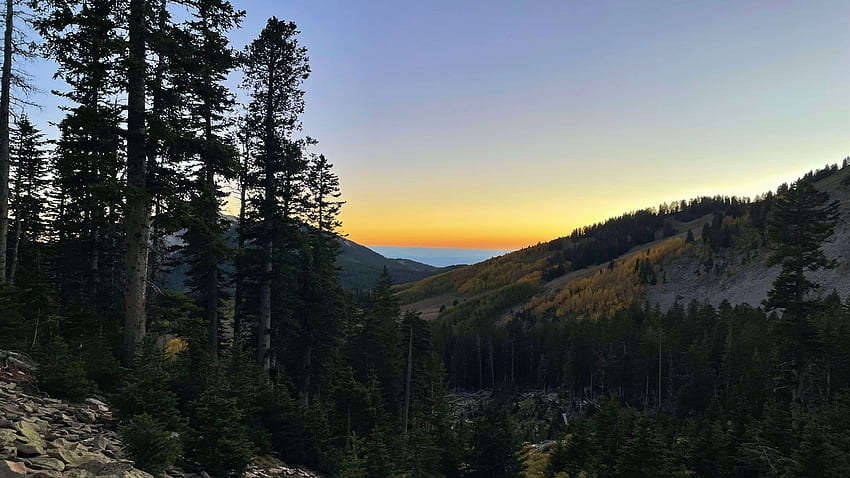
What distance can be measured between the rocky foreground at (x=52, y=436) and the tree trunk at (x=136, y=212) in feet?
6.91

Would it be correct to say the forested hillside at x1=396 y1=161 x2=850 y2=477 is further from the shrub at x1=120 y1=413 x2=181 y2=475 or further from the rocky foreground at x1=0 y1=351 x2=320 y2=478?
the rocky foreground at x1=0 y1=351 x2=320 y2=478

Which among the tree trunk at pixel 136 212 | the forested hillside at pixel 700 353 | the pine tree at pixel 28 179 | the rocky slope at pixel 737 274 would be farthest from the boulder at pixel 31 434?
the rocky slope at pixel 737 274

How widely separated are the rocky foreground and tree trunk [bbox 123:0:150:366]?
211 cm

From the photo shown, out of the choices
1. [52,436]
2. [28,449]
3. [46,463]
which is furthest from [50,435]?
[46,463]

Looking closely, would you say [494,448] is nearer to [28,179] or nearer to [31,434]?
[31,434]

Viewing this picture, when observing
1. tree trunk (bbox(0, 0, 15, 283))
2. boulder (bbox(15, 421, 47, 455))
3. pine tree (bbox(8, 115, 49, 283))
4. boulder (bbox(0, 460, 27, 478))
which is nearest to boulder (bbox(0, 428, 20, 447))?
boulder (bbox(15, 421, 47, 455))

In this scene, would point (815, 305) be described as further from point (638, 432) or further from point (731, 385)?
point (731, 385)

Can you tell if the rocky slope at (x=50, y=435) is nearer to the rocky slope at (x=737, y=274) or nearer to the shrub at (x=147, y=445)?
the shrub at (x=147, y=445)

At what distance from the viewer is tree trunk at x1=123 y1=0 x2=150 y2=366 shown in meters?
11.4

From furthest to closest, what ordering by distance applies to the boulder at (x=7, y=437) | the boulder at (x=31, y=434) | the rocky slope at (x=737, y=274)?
the rocky slope at (x=737, y=274) < the boulder at (x=31, y=434) < the boulder at (x=7, y=437)

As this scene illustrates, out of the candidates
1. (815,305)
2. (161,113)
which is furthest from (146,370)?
(815,305)

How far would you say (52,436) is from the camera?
7145 millimetres

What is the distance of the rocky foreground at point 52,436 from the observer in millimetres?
5785

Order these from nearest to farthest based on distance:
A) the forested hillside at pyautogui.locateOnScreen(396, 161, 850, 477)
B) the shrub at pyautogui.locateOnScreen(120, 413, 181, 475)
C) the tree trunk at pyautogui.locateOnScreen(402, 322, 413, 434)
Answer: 1. the shrub at pyautogui.locateOnScreen(120, 413, 181, 475)
2. the forested hillside at pyautogui.locateOnScreen(396, 161, 850, 477)
3. the tree trunk at pyautogui.locateOnScreen(402, 322, 413, 434)
